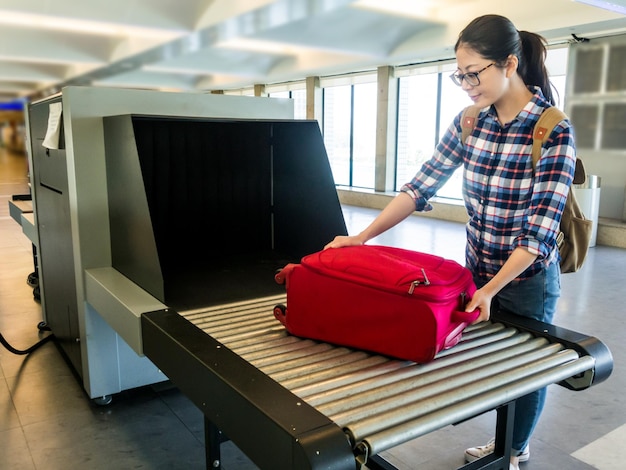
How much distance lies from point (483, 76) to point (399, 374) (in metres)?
0.80

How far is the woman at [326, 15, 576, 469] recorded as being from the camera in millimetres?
1394

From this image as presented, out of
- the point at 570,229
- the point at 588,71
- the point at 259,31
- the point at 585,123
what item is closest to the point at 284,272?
the point at 570,229

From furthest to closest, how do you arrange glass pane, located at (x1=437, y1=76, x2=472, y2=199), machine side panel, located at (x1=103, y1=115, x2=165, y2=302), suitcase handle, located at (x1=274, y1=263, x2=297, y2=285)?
glass pane, located at (x1=437, y1=76, x2=472, y2=199), machine side panel, located at (x1=103, y1=115, x2=165, y2=302), suitcase handle, located at (x1=274, y1=263, x2=297, y2=285)

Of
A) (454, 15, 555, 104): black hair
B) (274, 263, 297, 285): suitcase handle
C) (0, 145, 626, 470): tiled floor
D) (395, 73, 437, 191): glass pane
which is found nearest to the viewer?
(454, 15, 555, 104): black hair

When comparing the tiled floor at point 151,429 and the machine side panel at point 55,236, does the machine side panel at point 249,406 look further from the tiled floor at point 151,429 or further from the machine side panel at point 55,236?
the machine side panel at point 55,236

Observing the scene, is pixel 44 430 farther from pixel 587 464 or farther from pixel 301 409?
pixel 587 464

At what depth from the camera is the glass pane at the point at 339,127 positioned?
495 inches

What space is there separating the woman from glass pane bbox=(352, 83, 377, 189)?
390 inches

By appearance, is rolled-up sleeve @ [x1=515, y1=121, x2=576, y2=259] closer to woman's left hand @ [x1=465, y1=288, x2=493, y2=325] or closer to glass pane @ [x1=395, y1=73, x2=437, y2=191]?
woman's left hand @ [x1=465, y1=288, x2=493, y2=325]

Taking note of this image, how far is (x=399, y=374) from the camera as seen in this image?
1250mm

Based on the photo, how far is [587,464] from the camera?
6.97ft

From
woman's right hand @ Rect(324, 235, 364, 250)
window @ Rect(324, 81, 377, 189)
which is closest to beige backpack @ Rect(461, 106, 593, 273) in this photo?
woman's right hand @ Rect(324, 235, 364, 250)

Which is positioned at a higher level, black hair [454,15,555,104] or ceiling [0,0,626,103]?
ceiling [0,0,626,103]

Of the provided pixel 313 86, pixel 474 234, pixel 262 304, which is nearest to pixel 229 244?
pixel 262 304
